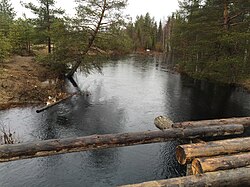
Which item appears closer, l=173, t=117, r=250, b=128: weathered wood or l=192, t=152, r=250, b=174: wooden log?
l=192, t=152, r=250, b=174: wooden log

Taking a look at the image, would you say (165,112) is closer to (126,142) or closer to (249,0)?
(126,142)

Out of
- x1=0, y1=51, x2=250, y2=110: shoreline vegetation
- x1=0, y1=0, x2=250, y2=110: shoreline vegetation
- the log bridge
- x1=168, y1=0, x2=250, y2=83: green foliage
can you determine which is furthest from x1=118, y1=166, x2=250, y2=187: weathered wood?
x1=168, y1=0, x2=250, y2=83: green foliage

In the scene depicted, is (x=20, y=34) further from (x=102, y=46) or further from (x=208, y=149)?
(x=208, y=149)

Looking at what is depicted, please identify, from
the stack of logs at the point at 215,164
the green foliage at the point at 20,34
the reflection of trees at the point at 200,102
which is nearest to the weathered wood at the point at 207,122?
the stack of logs at the point at 215,164

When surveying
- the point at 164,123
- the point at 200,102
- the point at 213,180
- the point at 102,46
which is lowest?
the point at 200,102

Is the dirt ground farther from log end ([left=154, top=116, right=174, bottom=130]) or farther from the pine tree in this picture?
log end ([left=154, top=116, right=174, bottom=130])

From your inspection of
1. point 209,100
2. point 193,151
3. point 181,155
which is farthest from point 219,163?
point 209,100

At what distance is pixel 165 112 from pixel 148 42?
69.8 meters

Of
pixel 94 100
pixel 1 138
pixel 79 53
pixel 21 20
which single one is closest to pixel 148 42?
pixel 21 20

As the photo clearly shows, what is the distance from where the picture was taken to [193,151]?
6.00 metres

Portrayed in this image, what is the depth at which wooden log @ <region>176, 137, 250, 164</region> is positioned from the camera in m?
5.96

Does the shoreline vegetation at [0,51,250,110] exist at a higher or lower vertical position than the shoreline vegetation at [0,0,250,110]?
lower

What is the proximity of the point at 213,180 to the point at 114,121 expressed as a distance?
10.5m

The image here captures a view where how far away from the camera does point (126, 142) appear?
284 inches
